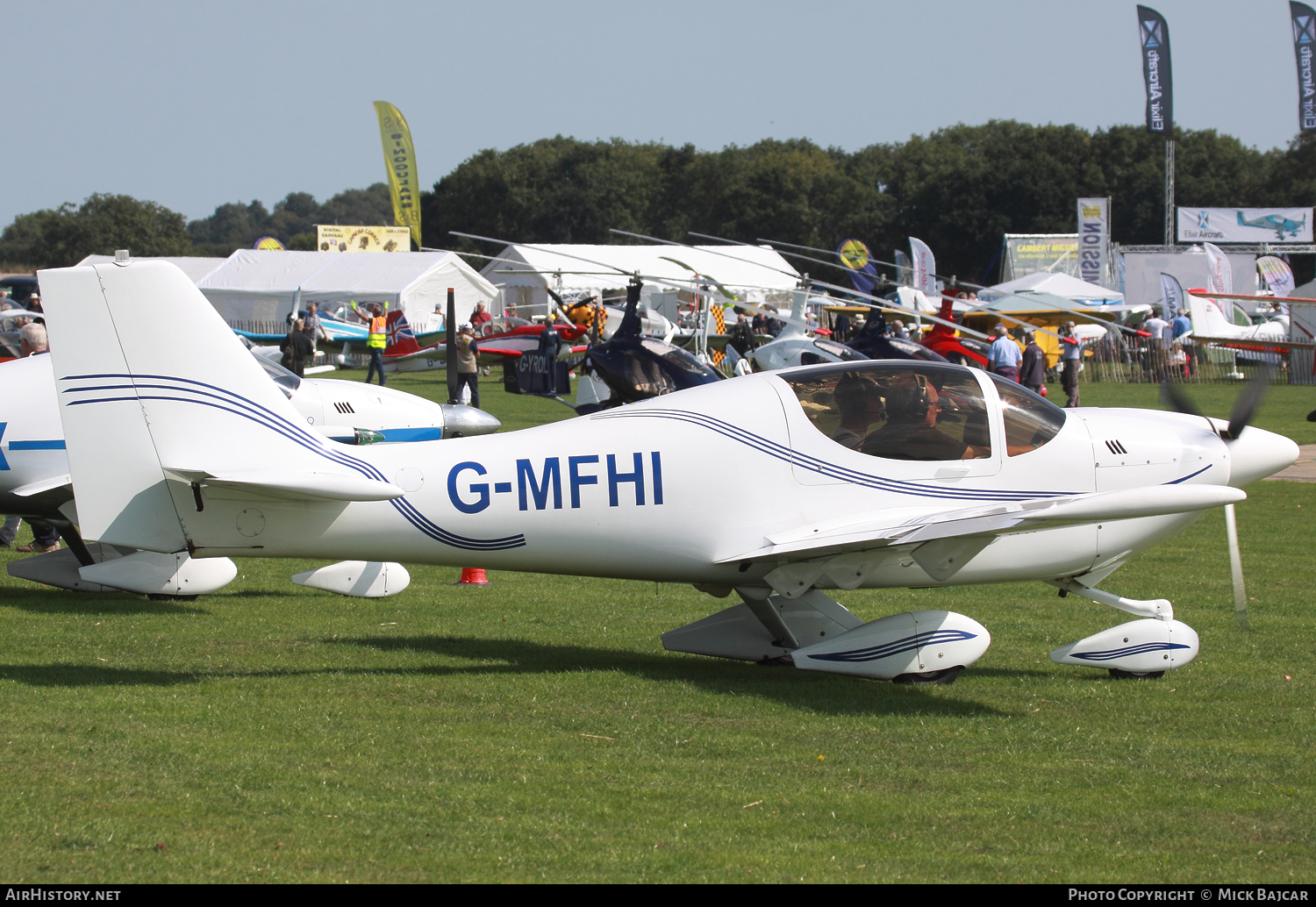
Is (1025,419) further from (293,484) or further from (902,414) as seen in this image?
(293,484)

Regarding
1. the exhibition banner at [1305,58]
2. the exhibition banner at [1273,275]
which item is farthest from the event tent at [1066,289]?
the exhibition banner at [1273,275]

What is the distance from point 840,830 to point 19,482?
7.23 m

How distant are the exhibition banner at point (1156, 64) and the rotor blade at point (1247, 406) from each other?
56.7m

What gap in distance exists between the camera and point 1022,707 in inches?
267

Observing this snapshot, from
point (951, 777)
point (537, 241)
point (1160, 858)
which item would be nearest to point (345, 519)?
point (951, 777)

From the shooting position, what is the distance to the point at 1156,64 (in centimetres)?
5778

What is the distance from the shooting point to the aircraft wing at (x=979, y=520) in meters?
5.96

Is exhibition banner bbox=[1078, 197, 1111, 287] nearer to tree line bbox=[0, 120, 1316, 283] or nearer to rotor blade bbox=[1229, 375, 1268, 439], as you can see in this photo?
tree line bbox=[0, 120, 1316, 283]

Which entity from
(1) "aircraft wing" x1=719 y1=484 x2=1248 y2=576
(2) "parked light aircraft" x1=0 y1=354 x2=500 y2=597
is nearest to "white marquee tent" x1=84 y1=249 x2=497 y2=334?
(2) "parked light aircraft" x1=0 y1=354 x2=500 y2=597

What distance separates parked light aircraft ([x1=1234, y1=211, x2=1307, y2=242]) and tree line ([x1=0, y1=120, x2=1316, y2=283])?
55.2 ft

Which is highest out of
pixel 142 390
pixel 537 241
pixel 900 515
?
pixel 537 241

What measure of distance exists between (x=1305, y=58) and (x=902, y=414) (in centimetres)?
6044

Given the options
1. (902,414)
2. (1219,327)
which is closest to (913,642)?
A: (902,414)
